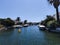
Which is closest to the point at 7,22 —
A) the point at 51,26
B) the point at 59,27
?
the point at 51,26

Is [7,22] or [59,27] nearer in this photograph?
[59,27]

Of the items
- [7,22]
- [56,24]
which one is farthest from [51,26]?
[7,22]

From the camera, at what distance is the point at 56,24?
49.2 meters

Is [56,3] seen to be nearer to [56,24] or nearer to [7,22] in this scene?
[56,24]

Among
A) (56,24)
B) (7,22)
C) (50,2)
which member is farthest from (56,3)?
(7,22)

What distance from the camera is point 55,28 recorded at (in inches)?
1919

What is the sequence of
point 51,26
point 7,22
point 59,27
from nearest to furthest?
point 59,27 → point 51,26 → point 7,22

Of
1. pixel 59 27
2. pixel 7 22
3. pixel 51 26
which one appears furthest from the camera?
pixel 7 22

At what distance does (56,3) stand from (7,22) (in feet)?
165

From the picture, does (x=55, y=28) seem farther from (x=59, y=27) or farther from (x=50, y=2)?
(x=50, y=2)

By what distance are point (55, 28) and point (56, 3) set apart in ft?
25.7

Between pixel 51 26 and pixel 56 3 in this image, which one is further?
pixel 51 26

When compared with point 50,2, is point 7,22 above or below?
below

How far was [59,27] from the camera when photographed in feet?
153
